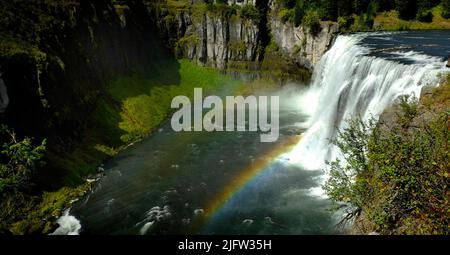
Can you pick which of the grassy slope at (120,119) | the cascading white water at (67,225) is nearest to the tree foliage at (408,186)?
the cascading white water at (67,225)

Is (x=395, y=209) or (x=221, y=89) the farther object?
(x=221, y=89)

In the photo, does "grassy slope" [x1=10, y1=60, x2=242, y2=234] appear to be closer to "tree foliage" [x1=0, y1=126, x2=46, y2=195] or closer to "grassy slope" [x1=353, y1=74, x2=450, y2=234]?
"tree foliage" [x1=0, y1=126, x2=46, y2=195]

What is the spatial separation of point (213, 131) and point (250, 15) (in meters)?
40.1

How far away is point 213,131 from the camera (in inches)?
2304

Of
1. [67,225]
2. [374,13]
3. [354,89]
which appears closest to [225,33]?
[374,13]

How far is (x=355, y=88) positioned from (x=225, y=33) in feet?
161

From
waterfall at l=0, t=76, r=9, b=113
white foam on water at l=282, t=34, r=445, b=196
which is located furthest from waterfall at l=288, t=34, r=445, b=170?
waterfall at l=0, t=76, r=9, b=113

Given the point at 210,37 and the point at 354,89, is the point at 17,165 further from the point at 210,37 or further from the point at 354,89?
the point at 210,37

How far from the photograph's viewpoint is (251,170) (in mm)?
44438

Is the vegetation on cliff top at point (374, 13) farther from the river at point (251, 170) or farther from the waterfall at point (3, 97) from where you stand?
the waterfall at point (3, 97)

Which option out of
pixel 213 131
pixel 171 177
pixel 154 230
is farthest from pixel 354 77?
pixel 154 230

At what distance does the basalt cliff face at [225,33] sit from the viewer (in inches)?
3435

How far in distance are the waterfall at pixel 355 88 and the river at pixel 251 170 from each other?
134 mm
